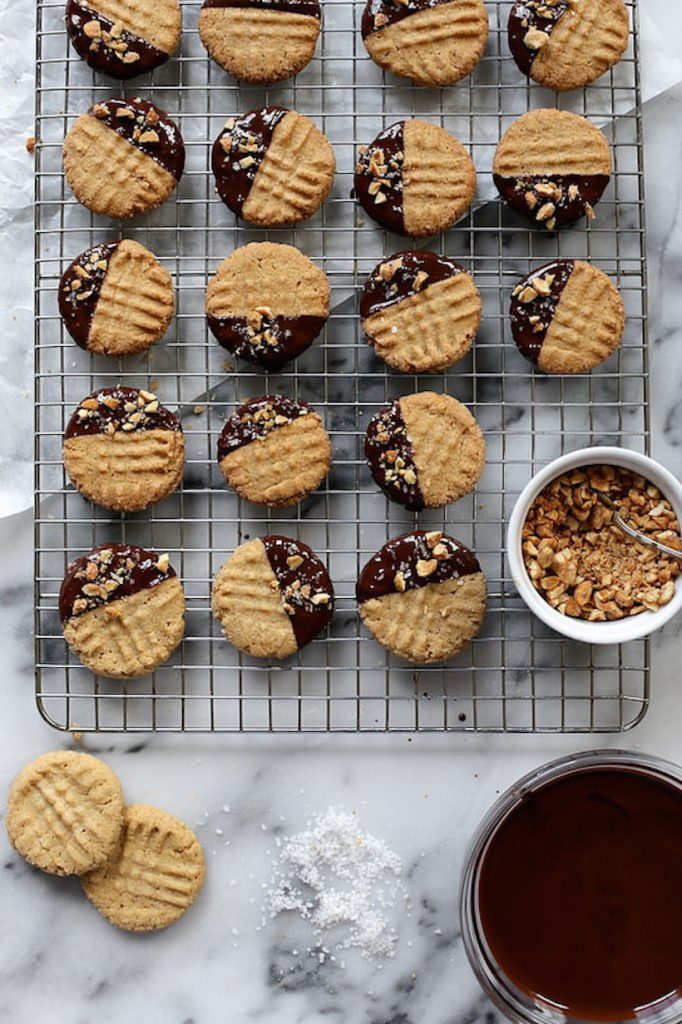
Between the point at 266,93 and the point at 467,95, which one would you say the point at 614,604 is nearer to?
the point at 467,95

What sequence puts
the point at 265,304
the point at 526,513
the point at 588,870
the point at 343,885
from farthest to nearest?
the point at 343,885, the point at 265,304, the point at 526,513, the point at 588,870

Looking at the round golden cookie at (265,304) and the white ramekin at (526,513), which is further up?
the round golden cookie at (265,304)

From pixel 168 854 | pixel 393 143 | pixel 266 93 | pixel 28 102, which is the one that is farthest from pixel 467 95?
pixel 168 854

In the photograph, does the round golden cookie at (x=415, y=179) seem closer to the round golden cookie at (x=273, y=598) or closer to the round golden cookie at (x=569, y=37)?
the round golden cookie at (x=569, y=37)

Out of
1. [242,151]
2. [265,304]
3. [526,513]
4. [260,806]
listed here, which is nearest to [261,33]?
[242,151]

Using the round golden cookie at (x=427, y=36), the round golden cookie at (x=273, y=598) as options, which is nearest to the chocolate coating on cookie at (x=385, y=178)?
the round golden cookie at (x=427, y=36)

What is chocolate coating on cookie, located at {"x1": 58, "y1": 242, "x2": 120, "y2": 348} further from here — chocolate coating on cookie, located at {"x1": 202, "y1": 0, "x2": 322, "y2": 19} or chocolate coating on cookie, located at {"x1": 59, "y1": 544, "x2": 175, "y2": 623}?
chocolate coating on cookie, located at {"x1": 202, "y1": 0, "x2": 322, "y2": 19}

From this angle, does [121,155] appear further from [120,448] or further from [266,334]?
[120,448]
